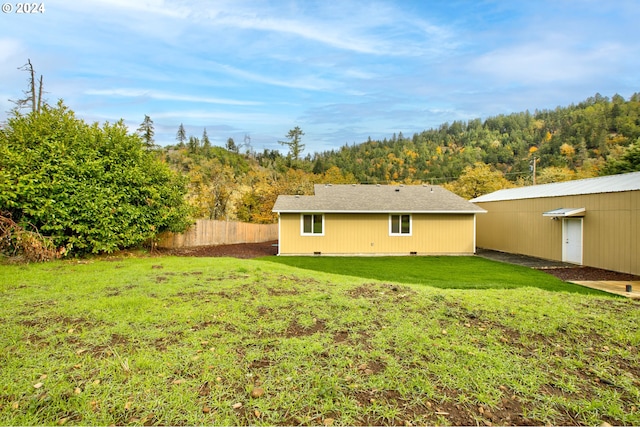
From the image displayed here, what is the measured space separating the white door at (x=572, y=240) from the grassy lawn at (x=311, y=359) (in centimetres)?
892

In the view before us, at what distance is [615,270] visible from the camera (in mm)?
11305

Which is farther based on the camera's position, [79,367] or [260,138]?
[260,138]

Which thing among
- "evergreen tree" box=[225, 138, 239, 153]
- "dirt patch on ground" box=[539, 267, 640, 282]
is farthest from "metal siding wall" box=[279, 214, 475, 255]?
"evergreen tree" box=[225, 138, 239, 153]

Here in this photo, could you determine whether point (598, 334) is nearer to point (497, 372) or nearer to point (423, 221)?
point (497, 372)

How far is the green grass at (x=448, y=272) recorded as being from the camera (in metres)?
8.84

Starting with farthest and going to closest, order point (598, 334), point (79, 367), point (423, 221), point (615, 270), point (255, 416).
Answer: point (423, 221) < point (615, 270) < point (598, 334) < point (79, 367) < point (255, 416)

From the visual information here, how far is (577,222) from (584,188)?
5.06 ft

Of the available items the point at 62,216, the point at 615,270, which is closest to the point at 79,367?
the point at 62,216

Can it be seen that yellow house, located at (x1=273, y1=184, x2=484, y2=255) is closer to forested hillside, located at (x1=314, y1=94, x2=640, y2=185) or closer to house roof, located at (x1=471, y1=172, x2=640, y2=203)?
house roof, located at (x1=471, y1=172, x2=640, y2=203)

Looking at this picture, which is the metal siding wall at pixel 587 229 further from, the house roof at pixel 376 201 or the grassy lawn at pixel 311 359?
the grassy lawn at pixel 311 359

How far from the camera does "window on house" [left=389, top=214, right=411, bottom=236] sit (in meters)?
16.4

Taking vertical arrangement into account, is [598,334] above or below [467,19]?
below

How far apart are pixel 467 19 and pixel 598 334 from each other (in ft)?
36.9

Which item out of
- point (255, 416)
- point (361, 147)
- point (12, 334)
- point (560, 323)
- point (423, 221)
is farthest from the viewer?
point (361, 147)
